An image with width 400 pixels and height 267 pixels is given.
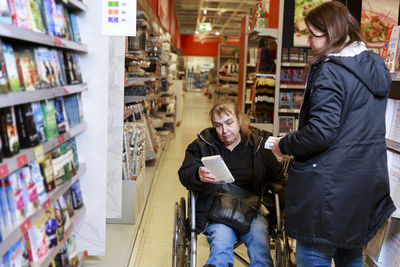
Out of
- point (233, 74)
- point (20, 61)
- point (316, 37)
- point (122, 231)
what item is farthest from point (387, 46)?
point (233, 74)

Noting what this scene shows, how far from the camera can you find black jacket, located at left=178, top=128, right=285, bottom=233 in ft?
8.20

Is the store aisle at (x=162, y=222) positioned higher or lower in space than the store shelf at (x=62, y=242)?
lower

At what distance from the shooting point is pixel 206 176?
2344 mm

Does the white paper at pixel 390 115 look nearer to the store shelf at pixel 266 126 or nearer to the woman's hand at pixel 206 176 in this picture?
the woman's hand at pixel 206 176

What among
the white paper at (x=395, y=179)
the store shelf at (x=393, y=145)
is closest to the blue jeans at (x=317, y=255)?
the white paper at (x=395, y=179)

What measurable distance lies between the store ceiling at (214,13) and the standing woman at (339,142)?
13.5 m

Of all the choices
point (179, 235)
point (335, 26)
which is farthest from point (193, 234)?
point (335, 26)

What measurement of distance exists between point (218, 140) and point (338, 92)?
3.18 ft

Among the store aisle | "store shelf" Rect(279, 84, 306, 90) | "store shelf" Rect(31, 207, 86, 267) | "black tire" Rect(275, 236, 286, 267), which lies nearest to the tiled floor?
the store aisle

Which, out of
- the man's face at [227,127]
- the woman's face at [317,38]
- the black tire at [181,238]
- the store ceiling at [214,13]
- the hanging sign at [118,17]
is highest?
the store ceiling at [214,13]

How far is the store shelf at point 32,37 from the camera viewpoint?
1576 millimetres

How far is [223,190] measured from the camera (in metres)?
2.59

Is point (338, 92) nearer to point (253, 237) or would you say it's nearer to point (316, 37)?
point (316, 37)

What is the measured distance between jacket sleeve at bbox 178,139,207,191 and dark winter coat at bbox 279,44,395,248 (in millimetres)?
624
